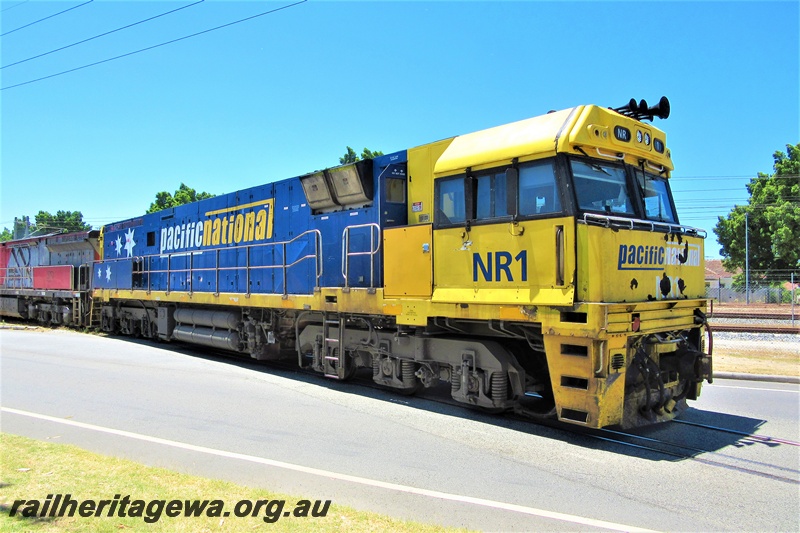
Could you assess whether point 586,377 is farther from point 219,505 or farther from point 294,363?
point 294,363

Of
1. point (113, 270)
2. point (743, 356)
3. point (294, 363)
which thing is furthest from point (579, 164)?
point (113, 270)

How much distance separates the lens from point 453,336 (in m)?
8.46

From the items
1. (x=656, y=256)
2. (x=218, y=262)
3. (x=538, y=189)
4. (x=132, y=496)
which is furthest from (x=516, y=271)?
(x=218, y=262)

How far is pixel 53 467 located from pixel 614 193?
23.5 ft

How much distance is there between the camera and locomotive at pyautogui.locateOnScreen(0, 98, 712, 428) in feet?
21.4

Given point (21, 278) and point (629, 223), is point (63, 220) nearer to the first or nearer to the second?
point (21, 278)

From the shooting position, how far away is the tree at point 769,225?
41.0 metres

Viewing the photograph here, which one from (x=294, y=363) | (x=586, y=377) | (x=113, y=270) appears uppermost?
(x=113, y=270)

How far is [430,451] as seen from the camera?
20.9 ft

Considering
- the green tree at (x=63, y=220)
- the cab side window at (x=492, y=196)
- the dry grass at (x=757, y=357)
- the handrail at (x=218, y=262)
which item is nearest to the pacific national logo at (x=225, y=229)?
the handrail at (x=218, y=262)

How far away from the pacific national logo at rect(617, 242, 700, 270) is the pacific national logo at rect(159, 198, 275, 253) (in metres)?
8.05

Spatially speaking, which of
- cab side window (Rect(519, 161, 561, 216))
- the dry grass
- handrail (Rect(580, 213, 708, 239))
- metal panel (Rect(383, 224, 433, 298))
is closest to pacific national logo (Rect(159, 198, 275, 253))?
metal panel (Rect(383, 224, 433, 298))

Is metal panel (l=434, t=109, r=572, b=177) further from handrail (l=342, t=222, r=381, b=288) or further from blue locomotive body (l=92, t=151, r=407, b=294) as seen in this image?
handrail (l=342, t=222, r=381, b=288)

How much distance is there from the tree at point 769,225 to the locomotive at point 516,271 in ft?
129
